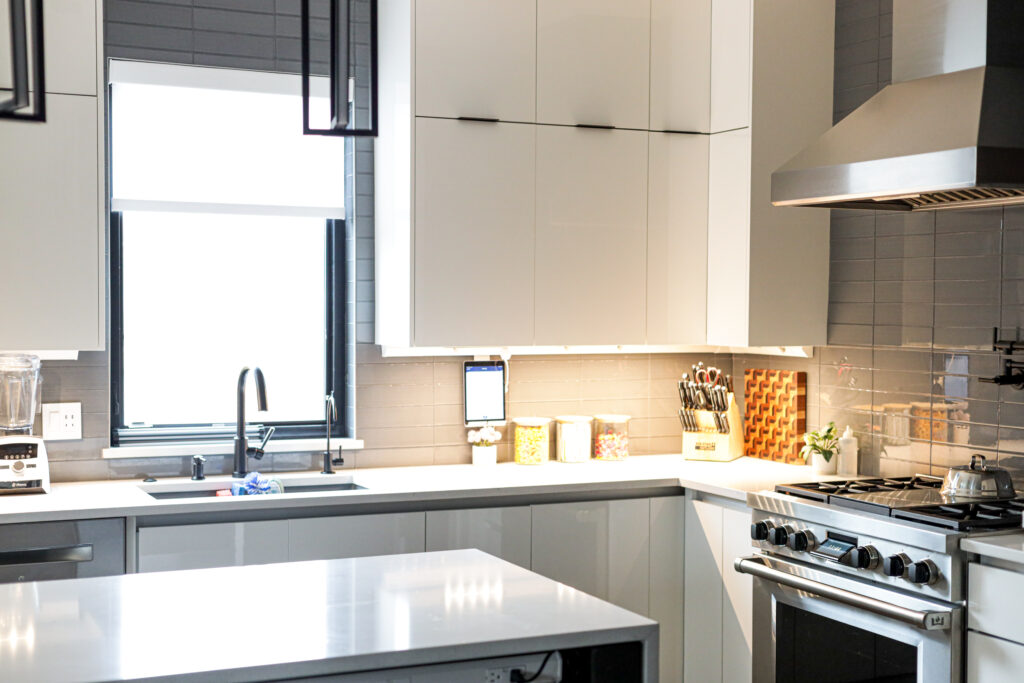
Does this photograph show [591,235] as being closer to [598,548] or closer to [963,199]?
[598,548]

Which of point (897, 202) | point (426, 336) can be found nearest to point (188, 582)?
point (426, 336)

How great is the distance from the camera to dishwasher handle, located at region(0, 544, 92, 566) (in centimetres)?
310

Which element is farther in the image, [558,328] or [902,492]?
[558,328]

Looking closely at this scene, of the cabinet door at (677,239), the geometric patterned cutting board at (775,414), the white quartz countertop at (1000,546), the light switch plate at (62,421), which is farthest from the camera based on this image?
the geometric patterned cutting board at (775,414)

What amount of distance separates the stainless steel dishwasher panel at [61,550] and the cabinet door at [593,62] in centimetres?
206

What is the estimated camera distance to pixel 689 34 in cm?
421

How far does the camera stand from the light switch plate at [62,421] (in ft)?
12.2

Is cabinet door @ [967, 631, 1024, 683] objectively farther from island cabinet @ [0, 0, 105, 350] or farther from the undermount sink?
island cabinet @ [0, 0, 105, 350]

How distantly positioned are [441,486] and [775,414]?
1542 mm

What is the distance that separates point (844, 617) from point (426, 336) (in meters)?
1.65

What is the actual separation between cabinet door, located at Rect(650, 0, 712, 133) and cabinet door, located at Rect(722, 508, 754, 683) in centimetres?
152

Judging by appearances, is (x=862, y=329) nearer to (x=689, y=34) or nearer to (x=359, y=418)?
(x=689, y=34)

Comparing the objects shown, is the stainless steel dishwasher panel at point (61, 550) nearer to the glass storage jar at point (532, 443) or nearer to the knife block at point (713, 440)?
the glass storage jar at point (532, 443)

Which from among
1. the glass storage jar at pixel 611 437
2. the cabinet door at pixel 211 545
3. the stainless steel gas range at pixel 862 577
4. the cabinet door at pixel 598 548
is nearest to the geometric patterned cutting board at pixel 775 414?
the glass storage jar at pixel 611 437
